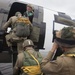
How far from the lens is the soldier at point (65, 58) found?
4.09 m

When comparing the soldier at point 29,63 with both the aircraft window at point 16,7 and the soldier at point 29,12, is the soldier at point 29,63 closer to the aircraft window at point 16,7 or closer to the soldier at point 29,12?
the soldier at point 29,12

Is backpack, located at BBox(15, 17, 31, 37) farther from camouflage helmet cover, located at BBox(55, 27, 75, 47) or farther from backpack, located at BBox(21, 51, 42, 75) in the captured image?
camouflage helmet cover, located at BBox(55, 27, 75, 47)

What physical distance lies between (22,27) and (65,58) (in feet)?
14.3

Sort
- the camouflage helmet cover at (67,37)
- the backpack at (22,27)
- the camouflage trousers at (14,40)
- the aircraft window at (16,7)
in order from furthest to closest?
the aircraft window at (16,7) → the camouflage trousers at (14,40) → the backpack at (22,27) → the camouflage helmet cover at (67,37)

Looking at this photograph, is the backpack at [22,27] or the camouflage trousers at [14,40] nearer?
the backpack at [22,27]

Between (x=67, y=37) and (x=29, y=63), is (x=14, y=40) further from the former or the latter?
(x=67, y=37)

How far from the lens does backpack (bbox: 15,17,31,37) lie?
27.6 ft

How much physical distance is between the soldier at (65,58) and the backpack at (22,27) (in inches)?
163

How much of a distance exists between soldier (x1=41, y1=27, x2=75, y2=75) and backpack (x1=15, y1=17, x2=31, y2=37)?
4135 millimetres

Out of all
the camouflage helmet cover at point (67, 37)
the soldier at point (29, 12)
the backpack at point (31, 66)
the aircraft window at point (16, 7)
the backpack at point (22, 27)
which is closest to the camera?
the camouflage helmet cover at point (67, 37)

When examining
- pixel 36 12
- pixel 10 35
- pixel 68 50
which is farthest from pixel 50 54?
pixel 36 12

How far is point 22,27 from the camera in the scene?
8375 mm

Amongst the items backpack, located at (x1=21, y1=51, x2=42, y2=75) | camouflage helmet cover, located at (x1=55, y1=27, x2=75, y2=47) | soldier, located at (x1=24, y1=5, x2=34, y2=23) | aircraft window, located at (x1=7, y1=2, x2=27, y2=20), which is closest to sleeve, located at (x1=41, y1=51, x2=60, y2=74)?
camouflage helmet cover, located at (x1=55, y1=27, x2=75, y2=47)

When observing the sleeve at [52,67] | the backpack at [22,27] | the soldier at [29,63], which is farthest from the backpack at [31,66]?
the backpack at [22,27]
